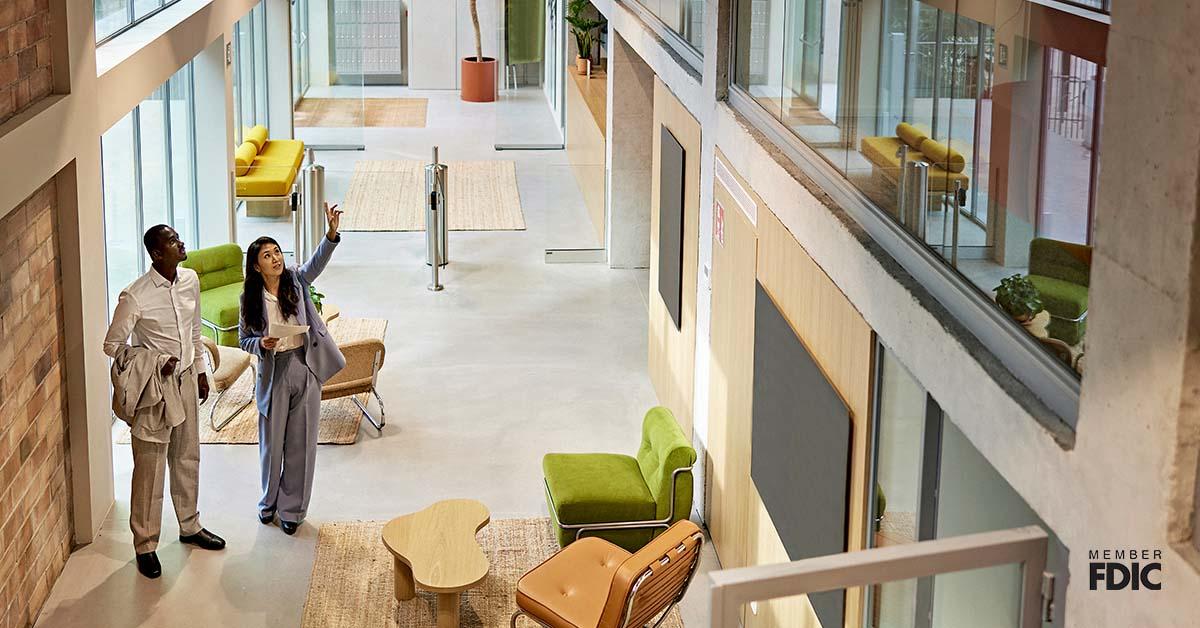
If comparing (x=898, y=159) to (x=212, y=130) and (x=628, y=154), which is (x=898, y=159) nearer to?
(x=628, y=154)

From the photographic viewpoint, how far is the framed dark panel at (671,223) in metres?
8.97

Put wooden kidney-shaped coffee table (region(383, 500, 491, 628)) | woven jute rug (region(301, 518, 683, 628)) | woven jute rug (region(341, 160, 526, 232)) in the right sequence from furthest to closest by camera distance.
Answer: woven jute rug (region(341, 160, 526, 232)), woven jute rug (region(301, 518, 683, 628)), wooden kidney-shaped coffee table (region(383, 500, 491, 628))

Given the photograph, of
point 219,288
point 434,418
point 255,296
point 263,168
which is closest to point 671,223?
point 434,418

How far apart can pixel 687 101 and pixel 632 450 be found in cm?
241

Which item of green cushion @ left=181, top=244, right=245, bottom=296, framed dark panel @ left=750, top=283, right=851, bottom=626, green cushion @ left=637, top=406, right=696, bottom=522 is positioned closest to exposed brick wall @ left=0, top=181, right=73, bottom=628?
green cushion @ left=637, top=406, right=696, bottom=522

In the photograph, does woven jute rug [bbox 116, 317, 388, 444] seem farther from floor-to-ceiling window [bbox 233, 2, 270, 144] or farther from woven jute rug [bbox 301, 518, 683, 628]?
floor-to-ceiling window [bbox 233, 2, 270, 144]

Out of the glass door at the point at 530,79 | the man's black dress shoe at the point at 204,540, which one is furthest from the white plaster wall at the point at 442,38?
the man's black dress shoe at the point at 204,540

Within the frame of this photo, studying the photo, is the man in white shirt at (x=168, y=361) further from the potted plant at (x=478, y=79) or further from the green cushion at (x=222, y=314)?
the potted plant at (x=478, y=79)

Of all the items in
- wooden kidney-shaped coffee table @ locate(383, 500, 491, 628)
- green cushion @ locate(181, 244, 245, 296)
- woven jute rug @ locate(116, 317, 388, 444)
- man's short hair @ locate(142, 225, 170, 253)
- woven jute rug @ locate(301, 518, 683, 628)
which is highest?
man's short hair @ locate(142, 225, 170, 253)

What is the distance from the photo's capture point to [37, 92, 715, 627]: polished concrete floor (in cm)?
719

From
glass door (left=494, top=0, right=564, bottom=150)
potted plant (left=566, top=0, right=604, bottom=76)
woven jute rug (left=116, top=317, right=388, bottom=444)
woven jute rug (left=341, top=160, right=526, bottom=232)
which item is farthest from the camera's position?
glass door (left=494, top=0, right=564, bottom=150)

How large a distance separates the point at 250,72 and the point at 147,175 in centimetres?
586

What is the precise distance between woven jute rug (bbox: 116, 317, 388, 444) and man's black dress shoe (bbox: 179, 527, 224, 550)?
4.45ft

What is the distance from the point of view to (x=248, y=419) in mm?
→ 9633
